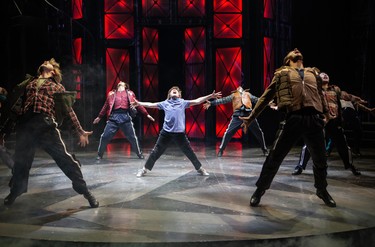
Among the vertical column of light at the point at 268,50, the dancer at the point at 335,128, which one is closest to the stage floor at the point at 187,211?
the dancer at the point at 335,128

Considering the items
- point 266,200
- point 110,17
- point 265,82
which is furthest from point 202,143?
point 266,200

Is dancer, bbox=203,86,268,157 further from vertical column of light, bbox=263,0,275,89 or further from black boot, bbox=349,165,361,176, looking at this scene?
vertical column of light, bbox=263,0,275,89

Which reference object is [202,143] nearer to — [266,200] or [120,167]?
[120,167]

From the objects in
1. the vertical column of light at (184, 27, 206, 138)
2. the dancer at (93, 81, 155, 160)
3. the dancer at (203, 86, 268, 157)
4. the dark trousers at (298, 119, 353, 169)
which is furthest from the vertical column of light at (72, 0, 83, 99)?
the dark trousers at (298, 119, 353, 169)

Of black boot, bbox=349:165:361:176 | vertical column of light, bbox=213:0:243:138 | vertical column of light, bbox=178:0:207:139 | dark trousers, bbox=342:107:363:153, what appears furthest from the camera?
vertical column of light, bbox=178:0:207:139

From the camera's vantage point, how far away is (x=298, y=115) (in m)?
5.95

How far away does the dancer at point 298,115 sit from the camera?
593 centimetres

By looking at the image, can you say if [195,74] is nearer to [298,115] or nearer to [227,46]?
[227,46]

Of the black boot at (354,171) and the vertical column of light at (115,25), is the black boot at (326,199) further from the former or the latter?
the vertical column of light at (115,25)

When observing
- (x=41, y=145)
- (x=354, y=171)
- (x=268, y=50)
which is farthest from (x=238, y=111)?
(x=41, y=145)

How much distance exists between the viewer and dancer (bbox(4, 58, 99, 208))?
5965 mm

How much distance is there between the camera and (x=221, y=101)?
38.9ft

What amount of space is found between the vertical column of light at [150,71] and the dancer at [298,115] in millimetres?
10140

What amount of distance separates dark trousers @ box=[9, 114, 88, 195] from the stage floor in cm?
47
